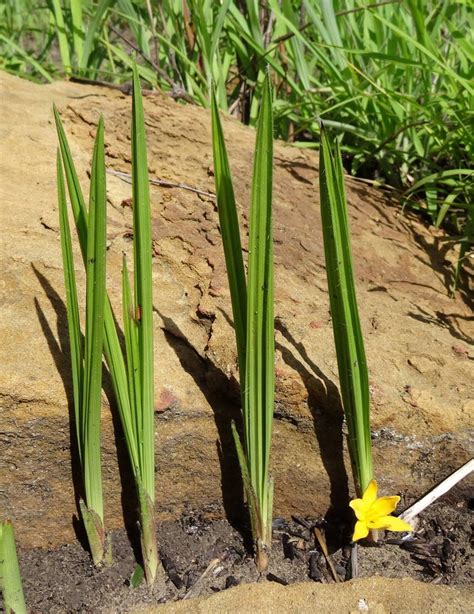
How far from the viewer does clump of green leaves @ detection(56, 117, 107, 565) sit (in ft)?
3.14

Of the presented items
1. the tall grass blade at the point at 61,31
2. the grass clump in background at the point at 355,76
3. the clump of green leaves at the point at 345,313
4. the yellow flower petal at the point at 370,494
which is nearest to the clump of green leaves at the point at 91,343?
the clump of green leaves at the point at 345,313

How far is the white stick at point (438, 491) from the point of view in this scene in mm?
1269

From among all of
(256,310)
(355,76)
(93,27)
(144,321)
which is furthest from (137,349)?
(93,27)

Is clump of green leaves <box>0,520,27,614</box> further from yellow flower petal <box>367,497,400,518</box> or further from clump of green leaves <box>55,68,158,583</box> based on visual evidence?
yellow flower petal <box>367,497,400,518</box>

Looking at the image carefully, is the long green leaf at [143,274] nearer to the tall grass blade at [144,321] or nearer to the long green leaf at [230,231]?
the tall grass blade at [144,321]

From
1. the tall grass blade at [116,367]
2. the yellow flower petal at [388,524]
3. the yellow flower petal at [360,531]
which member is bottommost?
the yellow flower petal at [360,531]

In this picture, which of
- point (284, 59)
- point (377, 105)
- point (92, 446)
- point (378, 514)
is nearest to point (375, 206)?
point (377, 105)

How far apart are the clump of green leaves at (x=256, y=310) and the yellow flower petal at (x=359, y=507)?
0.42 feet

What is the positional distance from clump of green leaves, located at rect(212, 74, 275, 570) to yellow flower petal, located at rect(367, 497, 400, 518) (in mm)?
154

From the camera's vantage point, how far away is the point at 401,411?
1258 mm

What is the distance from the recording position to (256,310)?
105cm

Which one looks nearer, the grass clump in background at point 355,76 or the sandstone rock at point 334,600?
the sandstone rock at point 334,600

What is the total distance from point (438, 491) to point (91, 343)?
2.08ft

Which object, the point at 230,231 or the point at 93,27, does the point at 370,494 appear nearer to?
the point at 230,231
